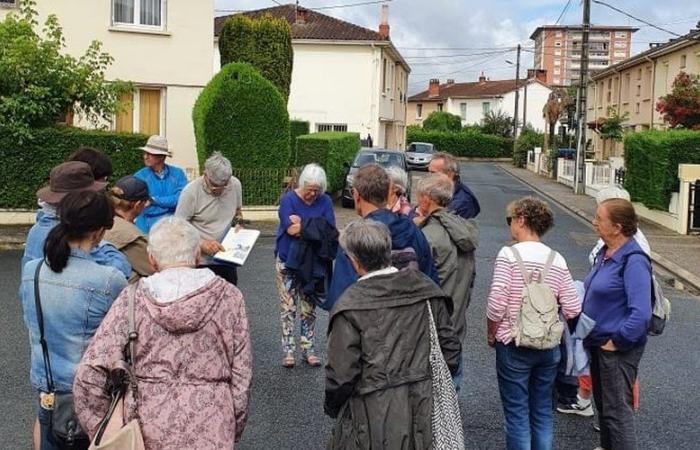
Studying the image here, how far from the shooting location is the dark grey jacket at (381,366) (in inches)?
149

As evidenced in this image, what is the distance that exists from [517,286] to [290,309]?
2.83 metres

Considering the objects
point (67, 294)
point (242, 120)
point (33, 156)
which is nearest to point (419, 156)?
point (242, 120)

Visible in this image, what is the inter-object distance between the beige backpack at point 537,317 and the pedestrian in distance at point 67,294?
2.21 meters

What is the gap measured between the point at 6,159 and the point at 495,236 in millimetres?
9887

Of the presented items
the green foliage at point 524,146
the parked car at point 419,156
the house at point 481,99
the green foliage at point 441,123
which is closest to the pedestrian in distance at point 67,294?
the parked car at point 419,156

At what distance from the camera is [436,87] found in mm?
91938

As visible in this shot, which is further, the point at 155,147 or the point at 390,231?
the point at 155,147

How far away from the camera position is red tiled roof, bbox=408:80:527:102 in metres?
84.2

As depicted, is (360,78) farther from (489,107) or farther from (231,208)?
(489,107)

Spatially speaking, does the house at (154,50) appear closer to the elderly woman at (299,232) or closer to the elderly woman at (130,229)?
the elderly woman at (299,232)

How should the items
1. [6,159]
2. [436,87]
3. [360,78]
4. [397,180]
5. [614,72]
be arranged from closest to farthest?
[397,180] → [6,159] → [360,78] → [614,72] → [436,87]

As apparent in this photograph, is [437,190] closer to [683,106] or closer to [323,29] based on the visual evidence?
[683,106]

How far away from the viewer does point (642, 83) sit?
141 feet

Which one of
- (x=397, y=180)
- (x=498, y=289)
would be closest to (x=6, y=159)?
(x=397, y=180)
